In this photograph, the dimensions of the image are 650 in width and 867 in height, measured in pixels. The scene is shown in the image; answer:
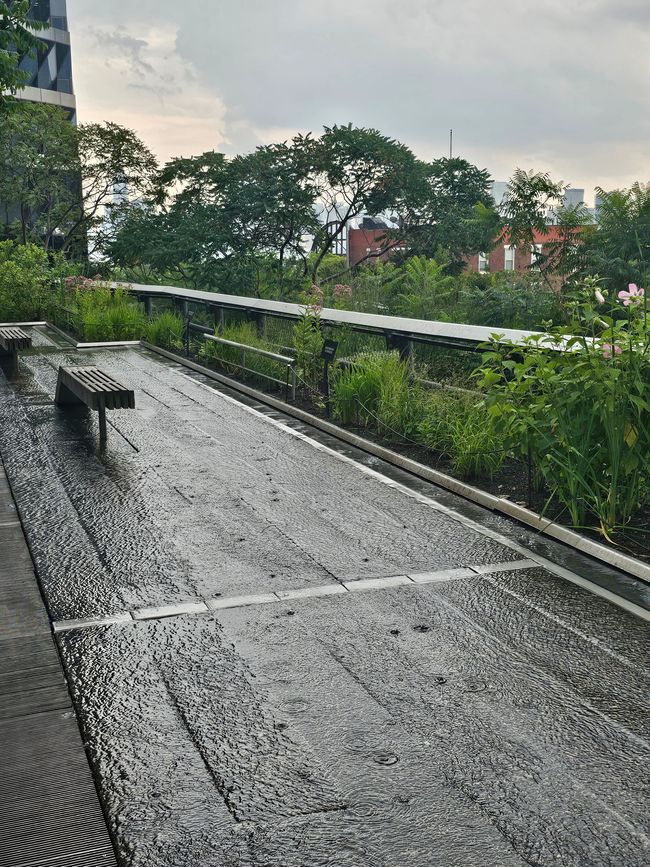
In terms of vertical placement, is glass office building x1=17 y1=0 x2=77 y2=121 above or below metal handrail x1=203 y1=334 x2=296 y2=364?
above

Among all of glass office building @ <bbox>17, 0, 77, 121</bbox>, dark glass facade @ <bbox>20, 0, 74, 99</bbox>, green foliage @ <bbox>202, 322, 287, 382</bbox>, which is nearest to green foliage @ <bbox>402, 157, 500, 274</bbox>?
green foliage @ <bbox>202, 322, 287, 382</bbox>

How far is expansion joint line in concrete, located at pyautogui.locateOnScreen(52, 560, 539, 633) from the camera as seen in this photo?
5539 mm

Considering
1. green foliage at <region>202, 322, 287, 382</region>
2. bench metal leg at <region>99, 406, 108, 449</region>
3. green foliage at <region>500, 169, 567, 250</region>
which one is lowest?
bench metal leg at <region>99, 406, 108, 449</region>

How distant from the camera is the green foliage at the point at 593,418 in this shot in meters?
6.80

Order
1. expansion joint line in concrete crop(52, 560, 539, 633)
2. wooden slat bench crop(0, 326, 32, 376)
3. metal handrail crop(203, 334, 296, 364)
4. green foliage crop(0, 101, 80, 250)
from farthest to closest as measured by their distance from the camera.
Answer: green foliage crop(0, 101, 80, 250) → wooden slat bench crop(0, 326, 32, 376) → metal handrail crop(203, 334, 296, 364) → expansion joint line in concrete crop(52, 560, 539, 633)

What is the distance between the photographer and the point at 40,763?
399 centimetres

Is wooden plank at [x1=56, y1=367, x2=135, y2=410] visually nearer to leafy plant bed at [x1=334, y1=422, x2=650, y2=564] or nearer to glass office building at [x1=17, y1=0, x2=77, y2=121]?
leafy plant bed at [x1=334, y1=422, x2=650, y2=564]

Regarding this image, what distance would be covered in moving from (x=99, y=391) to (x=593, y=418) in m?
5.33

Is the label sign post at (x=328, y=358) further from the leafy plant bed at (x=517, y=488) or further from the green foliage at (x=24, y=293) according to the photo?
the green foliage at (x=24, y=293)

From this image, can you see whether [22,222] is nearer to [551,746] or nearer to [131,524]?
[131,524]

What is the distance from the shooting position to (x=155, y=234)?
123 ft

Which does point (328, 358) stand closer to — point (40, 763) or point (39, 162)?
point (40, 763)

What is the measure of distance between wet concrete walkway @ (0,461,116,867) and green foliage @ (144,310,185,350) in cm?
1366

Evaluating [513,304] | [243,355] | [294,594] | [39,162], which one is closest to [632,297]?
[294,594]
